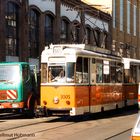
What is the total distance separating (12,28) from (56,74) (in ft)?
46.2

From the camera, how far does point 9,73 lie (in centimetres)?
2194

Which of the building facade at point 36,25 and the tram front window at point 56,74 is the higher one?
the building facade at point 36,25

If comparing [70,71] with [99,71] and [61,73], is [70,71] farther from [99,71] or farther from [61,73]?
[99,71]

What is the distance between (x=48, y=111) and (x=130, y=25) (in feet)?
154

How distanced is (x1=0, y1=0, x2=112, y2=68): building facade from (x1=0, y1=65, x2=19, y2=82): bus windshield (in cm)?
488

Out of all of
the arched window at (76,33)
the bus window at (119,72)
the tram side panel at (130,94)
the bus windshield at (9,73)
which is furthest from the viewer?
the arched window at (76,33)

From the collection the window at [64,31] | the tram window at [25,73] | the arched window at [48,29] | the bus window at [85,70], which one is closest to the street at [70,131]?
the bus window at [85,70]

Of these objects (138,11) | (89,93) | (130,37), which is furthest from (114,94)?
(138,11)

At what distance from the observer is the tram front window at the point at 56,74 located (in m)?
20.3

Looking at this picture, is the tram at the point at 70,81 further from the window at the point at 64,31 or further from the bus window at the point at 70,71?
the window at the point at 64,31

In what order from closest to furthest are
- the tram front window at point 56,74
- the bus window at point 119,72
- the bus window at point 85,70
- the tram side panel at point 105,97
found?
1. the tram front window at point 56,74
2. the bus window at point 85,70
3. the tram side panel at point 105,97
4. the bus window at point 119,72

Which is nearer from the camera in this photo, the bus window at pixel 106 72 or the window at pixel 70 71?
the window at pixel 70 71

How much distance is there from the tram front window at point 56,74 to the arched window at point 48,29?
18.9 m

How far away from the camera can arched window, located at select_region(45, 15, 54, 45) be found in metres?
39.7
